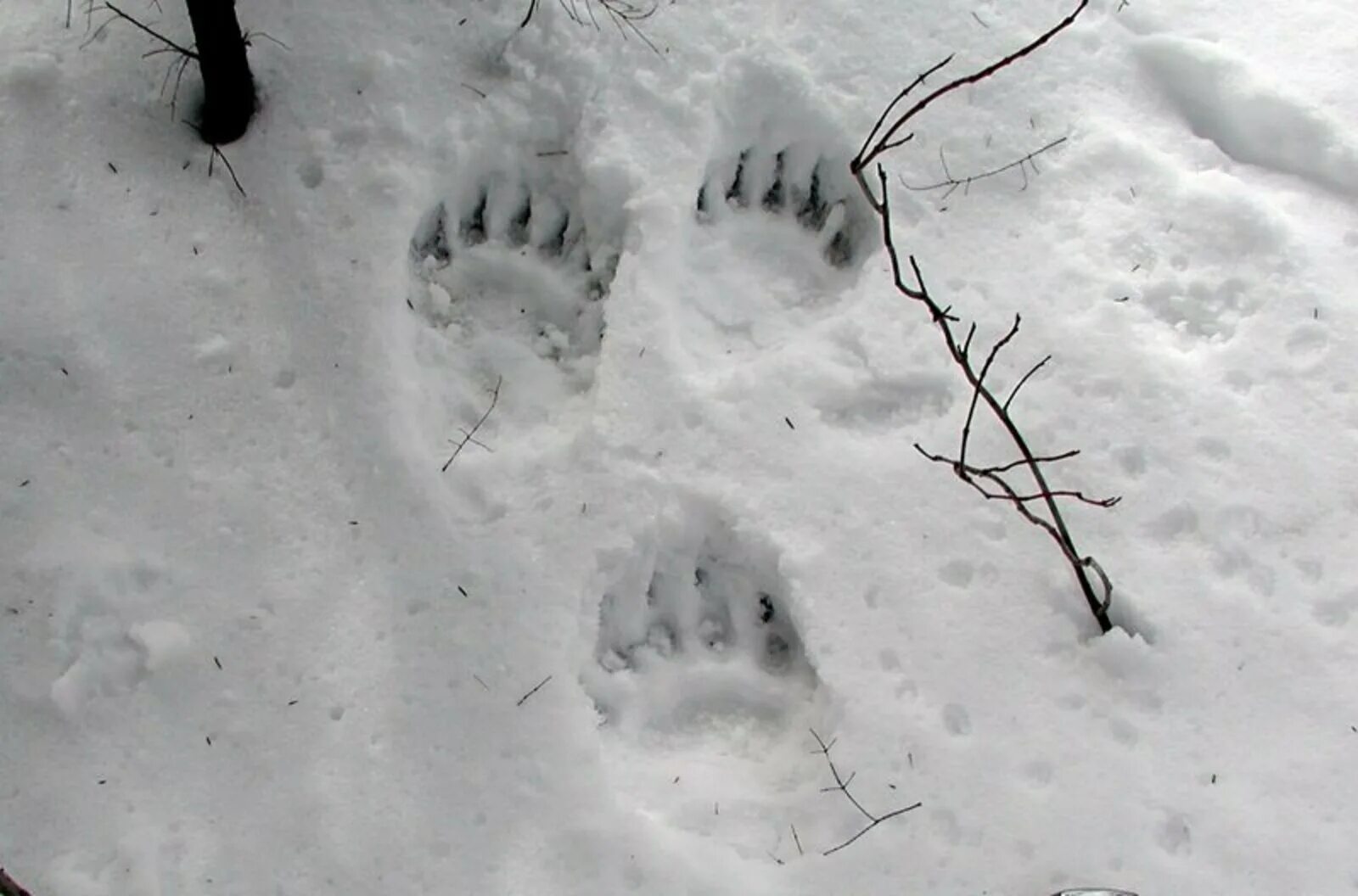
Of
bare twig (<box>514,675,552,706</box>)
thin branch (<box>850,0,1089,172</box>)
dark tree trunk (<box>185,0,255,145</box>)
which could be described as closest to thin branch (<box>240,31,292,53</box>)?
dark tree trunk (<box>185,0,255,145</box>)

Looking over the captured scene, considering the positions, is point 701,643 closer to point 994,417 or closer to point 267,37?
point 994,417

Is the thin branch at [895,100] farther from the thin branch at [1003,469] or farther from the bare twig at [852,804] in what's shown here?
the bare twig at [852,804]

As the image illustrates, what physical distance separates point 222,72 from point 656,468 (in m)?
1.31

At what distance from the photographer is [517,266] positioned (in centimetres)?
272

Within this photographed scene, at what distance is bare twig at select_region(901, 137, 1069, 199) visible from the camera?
2863 millimetres

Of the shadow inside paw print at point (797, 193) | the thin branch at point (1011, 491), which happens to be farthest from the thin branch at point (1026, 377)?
the shadow inside paw print at point (797, 193)

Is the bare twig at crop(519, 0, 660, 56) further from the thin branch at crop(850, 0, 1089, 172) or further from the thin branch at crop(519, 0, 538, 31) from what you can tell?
the thin branch at crop(850, 0, 1089, 172)

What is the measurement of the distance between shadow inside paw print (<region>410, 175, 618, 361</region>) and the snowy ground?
0.04ft

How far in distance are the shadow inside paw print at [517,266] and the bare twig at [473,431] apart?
0.48 ft

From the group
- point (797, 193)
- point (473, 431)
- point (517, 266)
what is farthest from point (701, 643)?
point (797, 193)

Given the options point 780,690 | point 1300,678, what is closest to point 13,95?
point 780,690

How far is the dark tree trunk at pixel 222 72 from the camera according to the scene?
2412mm

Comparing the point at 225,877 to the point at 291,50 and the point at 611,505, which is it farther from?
the point at 291,50

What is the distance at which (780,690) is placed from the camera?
233 cm
